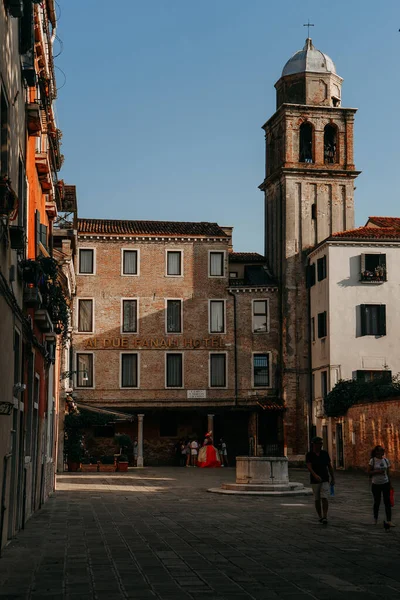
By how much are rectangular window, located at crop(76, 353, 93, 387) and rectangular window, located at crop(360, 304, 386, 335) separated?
1315 centimetres

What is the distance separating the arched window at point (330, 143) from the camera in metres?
47.8

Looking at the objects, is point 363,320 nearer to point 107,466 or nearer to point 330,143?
point 330,143

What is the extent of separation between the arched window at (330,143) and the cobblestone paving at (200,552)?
29.4 meters

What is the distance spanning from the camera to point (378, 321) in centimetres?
4184

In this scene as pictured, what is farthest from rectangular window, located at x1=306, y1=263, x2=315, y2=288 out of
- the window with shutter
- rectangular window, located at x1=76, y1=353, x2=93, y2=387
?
rectangular window, located at x1=76, y1=353, x2=93, y2=387

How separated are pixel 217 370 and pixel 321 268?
7196 mm

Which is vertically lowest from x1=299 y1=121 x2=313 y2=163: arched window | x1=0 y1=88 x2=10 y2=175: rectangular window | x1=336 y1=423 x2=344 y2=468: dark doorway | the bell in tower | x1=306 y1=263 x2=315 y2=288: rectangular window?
x1=336 y1=423 x2=344 y2=468: dark doorway

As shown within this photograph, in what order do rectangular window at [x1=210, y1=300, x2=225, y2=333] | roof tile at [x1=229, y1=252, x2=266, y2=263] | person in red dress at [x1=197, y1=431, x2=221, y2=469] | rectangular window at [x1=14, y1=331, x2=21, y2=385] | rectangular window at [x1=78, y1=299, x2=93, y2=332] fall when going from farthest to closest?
1. roof tile at [x1=229, y1=252, x2=266, y2=263]
2. rectangular window at [x1=210, y1=300, x2=225, y2=333]
3. rectangular window at [x1=78, y1=299, x2=93, y2=332]
4. person in red dress at [x1=197, y1=431, x2=221, y2=469]
5. rectangular window at [x1=14, y1=331, x2=21, y2=385]

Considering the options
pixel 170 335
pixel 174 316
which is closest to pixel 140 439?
pixel 170 335

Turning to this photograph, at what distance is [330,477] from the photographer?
1603 centimetres

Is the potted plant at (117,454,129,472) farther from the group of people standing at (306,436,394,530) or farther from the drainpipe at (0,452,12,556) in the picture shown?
the drainpipe at (0,452,12,556)

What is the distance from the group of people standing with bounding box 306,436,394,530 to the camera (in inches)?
582

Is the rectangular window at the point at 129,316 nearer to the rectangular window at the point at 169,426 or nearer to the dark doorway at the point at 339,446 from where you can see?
the rectangular window at the point at 169,426

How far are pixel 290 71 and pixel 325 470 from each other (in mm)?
37009
